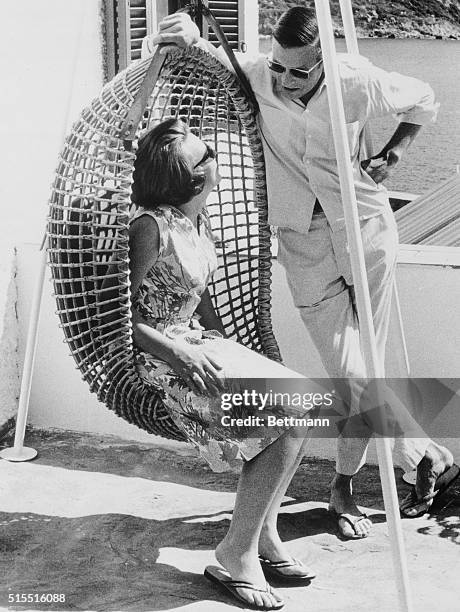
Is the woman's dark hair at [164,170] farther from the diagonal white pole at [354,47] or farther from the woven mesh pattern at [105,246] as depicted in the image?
the diagonal white pole at [354,47]

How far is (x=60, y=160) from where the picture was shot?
219 cm

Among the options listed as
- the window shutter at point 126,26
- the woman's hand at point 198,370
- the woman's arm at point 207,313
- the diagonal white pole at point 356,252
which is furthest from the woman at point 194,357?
the window shutter at point 126,26

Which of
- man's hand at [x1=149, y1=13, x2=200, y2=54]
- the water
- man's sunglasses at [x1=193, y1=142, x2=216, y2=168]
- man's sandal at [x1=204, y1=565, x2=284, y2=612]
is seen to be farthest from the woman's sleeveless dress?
the water

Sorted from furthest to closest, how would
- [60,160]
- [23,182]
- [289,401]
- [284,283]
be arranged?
[23,182] → [284,283] → [60,160] → [289,401]

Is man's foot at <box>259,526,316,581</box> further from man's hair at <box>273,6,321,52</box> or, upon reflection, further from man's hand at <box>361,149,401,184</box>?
man's hair at <box>273,6,321,52</box>

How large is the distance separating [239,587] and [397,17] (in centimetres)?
489

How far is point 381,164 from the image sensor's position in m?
2.29

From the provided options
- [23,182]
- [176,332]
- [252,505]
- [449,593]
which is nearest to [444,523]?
[449,593]

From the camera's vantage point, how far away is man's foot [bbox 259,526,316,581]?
84.7 inches

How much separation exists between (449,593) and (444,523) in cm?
35

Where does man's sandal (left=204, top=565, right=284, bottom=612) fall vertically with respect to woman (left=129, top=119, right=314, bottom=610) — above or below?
below

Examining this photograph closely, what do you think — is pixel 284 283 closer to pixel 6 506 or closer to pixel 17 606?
pixel 6 506

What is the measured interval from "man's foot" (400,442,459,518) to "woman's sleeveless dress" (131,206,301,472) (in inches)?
22.6

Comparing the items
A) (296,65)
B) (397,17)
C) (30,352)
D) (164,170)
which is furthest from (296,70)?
(397,17)
